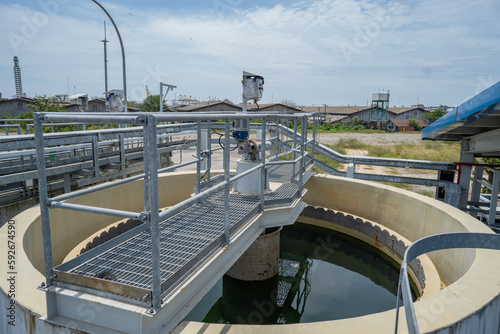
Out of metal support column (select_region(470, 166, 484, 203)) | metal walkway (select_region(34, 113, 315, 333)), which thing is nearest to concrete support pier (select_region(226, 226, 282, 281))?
metal walkway (select_region(34, 113, 315, 333))

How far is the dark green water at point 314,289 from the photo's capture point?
569cm

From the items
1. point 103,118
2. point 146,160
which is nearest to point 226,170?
point 146,160

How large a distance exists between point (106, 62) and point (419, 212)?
9.75m

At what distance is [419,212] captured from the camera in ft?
21.1

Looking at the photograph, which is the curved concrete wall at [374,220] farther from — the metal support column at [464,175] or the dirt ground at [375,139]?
the dirt ground at [375,139]

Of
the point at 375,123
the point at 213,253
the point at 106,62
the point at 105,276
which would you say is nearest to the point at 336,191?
the point at 213,253

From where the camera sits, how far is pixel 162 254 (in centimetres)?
284

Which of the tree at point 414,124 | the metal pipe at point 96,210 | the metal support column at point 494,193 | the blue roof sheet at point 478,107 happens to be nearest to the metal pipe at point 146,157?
the metal pipe at point 96,210

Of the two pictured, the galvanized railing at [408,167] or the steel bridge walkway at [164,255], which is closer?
the steel bridge walkway at [164,255]

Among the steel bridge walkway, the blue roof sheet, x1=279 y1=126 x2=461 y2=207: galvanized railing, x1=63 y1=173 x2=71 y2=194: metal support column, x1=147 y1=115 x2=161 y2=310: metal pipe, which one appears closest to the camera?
x1=147 y1=115 x2=161 y2=310: metal pipe

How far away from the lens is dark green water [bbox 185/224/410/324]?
5.69 metres

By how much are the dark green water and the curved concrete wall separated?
0.94 metres

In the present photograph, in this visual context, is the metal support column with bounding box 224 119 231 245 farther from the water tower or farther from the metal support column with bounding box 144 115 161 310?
the water tower

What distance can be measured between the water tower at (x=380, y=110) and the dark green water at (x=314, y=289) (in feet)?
113
